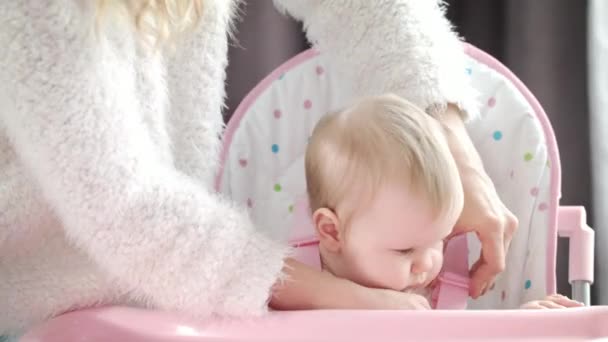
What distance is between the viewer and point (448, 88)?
38.1 inches

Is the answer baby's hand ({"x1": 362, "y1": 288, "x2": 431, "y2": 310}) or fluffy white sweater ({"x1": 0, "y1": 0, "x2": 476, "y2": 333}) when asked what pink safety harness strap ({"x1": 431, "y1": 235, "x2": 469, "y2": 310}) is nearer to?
baby's hand ({"x1": 362, "y1": 288, "x2": 431, "y2": 310})

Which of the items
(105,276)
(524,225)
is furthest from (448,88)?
(105,276)

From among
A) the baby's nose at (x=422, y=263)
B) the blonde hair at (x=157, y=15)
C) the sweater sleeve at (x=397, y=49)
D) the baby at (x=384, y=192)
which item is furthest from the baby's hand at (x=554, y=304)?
the blonde hair at (x=157, y=15)

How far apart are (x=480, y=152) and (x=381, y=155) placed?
0.88 feet

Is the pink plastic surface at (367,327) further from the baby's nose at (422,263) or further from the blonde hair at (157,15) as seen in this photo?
the blonde hair at (157,15)

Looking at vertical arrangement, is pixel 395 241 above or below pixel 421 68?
below

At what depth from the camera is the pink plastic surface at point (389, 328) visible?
2.26ft

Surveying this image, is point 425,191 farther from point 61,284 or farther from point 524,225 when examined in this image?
point 61,284

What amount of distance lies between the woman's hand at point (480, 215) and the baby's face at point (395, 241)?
0.20 feet

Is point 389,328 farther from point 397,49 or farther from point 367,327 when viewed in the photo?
point 397,49

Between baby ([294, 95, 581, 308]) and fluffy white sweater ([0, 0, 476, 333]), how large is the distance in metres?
0.11

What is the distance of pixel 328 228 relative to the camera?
88 cm

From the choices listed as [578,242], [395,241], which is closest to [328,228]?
[395,241]

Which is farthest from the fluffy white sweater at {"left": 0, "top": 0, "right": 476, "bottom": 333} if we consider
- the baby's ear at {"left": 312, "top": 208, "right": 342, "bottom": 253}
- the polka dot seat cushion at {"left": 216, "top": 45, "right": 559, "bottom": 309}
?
the polka dot seat cushion at {"left": 216, "top": 45, "right": 559, "bottom": 309}
